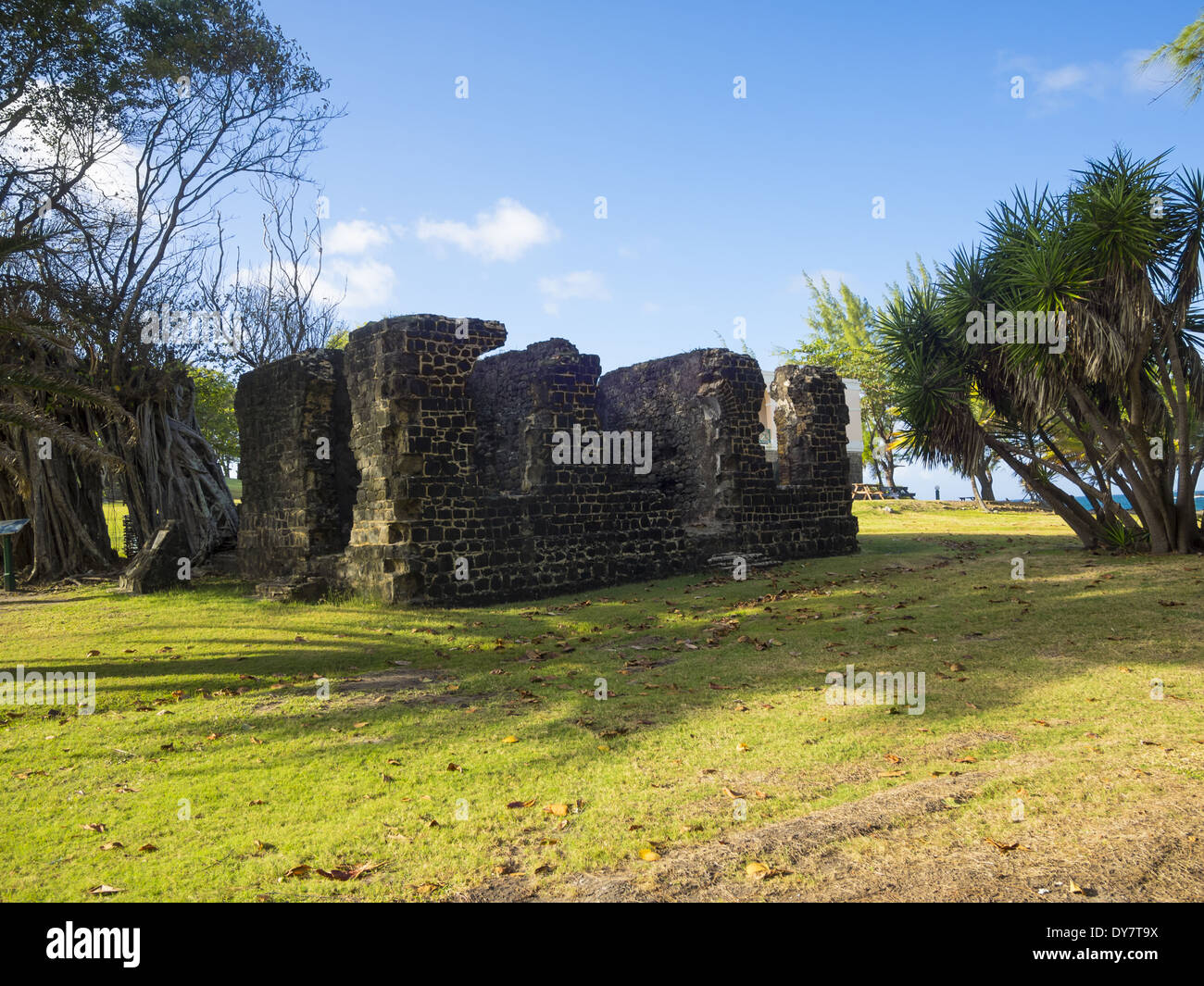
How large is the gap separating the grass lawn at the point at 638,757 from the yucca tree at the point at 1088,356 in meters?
2.98

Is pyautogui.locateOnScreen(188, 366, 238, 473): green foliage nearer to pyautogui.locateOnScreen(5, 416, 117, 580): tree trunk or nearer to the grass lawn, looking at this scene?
pyautogui.locateOnScreen(5, 416, 117, 580): tree trunk

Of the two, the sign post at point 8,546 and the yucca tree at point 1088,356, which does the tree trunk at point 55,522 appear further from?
the yucca tree at point 1088,356

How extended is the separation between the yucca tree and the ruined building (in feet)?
10.1

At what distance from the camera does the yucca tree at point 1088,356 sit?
1290 cm

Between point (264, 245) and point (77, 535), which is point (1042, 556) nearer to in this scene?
point (77, 535)

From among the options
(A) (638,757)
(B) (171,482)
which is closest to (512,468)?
(B) (171,482)

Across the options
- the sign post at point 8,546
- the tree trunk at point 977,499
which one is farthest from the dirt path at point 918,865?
the tree trunk at point 977,499

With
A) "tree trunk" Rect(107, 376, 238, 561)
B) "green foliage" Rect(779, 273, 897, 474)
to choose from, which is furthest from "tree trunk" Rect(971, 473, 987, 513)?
"tree trunk" Rect(107, 376, 238, 561)

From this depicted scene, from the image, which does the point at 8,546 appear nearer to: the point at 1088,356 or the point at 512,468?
the point at 512,468

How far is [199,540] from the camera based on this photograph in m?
19.2

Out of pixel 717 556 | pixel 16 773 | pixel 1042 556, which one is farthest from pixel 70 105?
pixel 1042 556

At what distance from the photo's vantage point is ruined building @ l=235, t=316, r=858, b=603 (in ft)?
42.9

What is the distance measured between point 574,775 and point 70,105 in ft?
66.4

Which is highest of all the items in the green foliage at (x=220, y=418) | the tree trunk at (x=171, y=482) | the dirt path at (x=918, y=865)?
the green foliage at (x=220, y=418)
